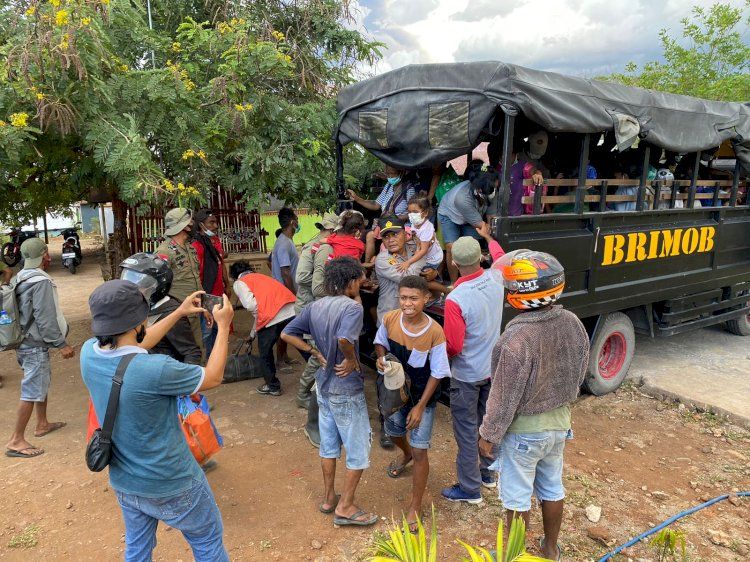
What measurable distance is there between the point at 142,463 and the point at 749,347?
7.11m

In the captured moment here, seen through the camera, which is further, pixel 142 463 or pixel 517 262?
pixel 517 262

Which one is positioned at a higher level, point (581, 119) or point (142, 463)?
point (581, 119)

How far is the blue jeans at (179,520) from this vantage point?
85.0 inches

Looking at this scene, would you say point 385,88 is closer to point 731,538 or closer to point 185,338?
point 185,338

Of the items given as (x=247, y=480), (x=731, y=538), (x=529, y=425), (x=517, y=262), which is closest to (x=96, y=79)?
(x=247, y=480)

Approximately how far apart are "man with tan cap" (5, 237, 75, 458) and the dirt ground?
22 cm

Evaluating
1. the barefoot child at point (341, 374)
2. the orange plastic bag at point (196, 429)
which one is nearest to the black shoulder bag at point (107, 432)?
the orange plastic bag at point (196, 429)

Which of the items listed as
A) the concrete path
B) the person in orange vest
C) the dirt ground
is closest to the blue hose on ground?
the dirt ground

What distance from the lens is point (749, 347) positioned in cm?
652

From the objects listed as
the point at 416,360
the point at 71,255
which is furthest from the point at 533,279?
the point at 71,255

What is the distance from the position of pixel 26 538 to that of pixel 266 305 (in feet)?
8.05

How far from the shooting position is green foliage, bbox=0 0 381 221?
412cm

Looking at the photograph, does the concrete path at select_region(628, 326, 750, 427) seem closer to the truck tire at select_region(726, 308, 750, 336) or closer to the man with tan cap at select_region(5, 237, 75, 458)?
the truck tire at select_region(726, 308, 750, 336)

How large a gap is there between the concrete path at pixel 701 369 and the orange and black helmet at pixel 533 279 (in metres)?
3.32
